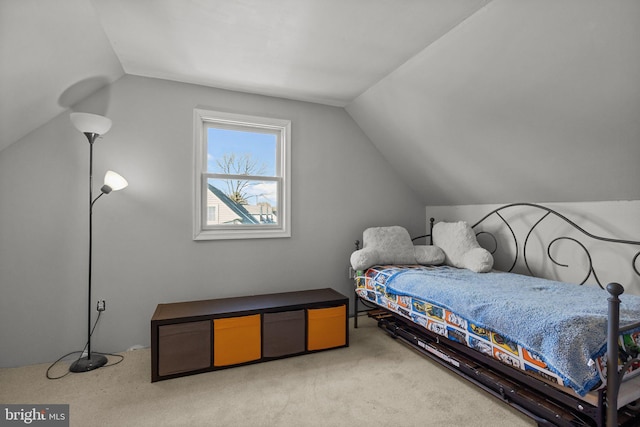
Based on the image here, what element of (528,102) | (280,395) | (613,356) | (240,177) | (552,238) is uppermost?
(528,102)

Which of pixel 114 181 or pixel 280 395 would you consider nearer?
pixel 280 395

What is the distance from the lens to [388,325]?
9.41 ft

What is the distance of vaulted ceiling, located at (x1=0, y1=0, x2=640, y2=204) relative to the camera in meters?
1.70

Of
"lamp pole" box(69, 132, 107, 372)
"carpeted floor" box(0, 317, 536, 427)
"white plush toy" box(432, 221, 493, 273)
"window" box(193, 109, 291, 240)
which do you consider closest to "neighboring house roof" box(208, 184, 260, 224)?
"window" box(193, 109, 291, 240)

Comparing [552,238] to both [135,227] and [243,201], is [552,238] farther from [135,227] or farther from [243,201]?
[135,227]

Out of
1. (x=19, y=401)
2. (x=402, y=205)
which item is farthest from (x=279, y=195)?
(x=19, y=401)

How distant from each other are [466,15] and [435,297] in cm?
174

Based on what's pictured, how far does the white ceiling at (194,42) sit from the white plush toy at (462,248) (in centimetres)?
162

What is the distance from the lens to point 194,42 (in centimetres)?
223

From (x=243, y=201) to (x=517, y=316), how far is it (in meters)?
2.44

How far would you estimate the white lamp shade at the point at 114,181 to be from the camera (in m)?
2.42

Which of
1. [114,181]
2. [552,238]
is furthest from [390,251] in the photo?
[114,181]

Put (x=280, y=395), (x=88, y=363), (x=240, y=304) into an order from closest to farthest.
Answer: (x=280, y=395)
(x=88, y=363)
(x=240, y=304)

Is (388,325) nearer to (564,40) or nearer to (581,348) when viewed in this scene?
(581,348)
